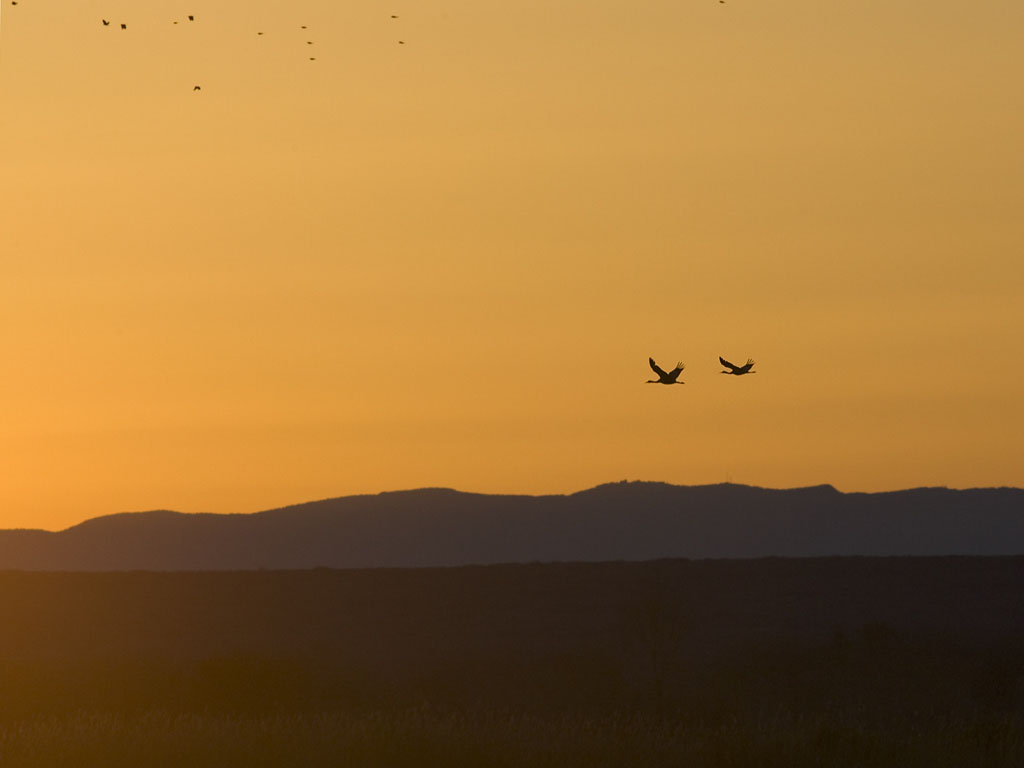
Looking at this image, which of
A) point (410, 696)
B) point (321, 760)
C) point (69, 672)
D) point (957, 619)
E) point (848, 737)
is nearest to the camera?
point (321, 760)

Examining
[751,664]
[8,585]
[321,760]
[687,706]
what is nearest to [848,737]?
[321,760]

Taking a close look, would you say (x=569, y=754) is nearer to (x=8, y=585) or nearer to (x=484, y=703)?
(x=484, y=703)

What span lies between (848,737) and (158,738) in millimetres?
10308

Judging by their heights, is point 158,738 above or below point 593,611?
below

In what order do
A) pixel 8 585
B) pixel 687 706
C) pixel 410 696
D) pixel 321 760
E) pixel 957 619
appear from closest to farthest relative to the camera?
pixel 321 760, pixel 687 706, pixel 410 696, pixel 957 619, pixel 8 585

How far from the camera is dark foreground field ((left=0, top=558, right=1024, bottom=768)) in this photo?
105 ft

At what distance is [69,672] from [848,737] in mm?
30517

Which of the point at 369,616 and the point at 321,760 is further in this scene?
the point at 369,616

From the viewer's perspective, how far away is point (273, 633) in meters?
88.4

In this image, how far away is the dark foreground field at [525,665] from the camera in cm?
3209

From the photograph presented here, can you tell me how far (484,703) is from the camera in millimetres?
51844

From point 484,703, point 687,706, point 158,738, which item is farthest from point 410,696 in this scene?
point 158,738

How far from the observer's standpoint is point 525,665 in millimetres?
62500

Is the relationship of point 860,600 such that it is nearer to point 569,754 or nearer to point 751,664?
point 751,664
